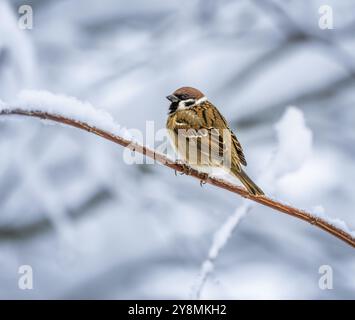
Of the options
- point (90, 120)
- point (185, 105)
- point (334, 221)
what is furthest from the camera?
point (185, 105)

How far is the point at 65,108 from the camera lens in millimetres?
958

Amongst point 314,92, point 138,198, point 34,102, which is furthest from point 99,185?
point 34,102

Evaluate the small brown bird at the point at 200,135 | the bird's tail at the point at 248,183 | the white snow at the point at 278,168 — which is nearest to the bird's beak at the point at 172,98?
the small brown bird at the point at 200,135

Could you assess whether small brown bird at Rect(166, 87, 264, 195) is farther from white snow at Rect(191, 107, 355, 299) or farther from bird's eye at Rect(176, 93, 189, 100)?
white snow at Rect(191, 107, 355, 299)

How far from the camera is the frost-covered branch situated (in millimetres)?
898

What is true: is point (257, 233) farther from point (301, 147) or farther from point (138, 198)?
point (301, 147)

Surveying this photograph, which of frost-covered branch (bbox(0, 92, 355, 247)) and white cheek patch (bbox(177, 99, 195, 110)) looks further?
white cheek patch (bbox(177, 99, 195, 110))

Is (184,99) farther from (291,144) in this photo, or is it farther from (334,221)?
(334,221)

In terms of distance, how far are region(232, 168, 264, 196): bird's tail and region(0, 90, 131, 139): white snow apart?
45cm

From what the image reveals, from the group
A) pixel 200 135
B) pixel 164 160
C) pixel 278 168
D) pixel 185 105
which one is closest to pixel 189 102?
pixel 185 105

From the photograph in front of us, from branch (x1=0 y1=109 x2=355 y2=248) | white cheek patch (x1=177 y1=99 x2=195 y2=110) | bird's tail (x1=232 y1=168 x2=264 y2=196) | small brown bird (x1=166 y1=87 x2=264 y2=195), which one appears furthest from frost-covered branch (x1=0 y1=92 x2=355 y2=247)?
white cheek patch (x1=177 y1=99 x2=195 y2=110)

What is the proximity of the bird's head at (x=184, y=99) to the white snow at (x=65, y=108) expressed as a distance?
1313 mm

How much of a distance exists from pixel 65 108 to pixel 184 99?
4.58 feet
